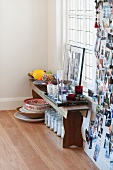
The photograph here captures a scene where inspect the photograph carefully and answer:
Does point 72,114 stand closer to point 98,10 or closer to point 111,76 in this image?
point 111,76

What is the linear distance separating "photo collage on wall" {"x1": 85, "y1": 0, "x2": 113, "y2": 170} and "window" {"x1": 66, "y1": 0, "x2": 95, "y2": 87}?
2.21 feet

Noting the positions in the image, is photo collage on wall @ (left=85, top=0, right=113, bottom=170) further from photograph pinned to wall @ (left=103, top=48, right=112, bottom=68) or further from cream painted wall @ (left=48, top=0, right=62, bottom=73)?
cream painted wall @ (left=48, top=0, right=62, bottom=73)

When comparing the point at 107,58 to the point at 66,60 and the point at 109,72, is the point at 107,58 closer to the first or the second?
the point at 109,72

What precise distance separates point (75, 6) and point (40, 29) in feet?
3.09

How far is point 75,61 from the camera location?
192 inches

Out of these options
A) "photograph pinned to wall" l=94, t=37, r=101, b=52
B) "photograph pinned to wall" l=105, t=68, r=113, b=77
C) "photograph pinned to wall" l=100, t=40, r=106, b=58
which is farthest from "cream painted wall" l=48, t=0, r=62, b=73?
"photograph pinned to wall" l=105, t=68, r=113, b=77

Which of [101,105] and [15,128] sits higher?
[101,105]

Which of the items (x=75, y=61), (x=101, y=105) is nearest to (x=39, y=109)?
(x=75, y=61)

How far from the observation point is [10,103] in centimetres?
590

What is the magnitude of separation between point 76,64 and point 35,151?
1.26 metres

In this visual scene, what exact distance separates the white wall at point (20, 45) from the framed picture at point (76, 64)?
0.98m

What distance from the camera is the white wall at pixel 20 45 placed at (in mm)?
5661

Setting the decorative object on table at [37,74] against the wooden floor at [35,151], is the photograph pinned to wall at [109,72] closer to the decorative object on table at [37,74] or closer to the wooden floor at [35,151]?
the wooden floor at [35,151]

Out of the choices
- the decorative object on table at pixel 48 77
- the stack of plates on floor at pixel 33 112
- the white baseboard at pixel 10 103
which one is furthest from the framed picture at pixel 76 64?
the white baseboard at pixel 10 103
